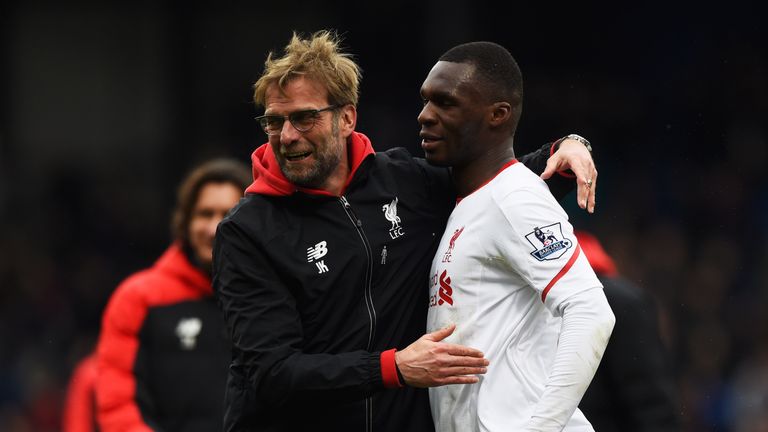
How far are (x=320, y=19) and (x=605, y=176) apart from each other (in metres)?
3.38

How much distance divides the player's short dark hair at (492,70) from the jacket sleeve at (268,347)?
849mm

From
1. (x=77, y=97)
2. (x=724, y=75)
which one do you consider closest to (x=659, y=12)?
(x=724, y=75)

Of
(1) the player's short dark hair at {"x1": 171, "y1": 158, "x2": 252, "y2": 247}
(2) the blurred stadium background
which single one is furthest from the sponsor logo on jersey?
(2) the blurred stadium background

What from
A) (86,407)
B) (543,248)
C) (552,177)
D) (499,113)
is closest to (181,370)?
(86,407)

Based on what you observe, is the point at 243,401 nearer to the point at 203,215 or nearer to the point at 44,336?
the point at 203,215

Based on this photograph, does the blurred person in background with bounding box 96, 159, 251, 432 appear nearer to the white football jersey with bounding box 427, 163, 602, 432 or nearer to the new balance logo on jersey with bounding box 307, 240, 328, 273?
the new balance logo on jersey with bounding box 307, 240, 328, 273

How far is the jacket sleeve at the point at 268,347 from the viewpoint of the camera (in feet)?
13.0

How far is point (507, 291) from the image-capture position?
12.9 feet

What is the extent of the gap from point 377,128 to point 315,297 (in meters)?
8.24

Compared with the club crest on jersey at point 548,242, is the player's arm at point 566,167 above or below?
above

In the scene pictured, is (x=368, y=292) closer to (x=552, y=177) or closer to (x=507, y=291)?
(x=507, y=291)

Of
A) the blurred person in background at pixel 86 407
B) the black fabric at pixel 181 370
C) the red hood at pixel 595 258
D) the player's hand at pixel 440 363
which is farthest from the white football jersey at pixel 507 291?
the blurred person in background at pixel 86 407

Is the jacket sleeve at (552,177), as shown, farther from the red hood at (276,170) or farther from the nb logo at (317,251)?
the nb logo at (317,251)

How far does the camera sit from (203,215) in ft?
20.1
